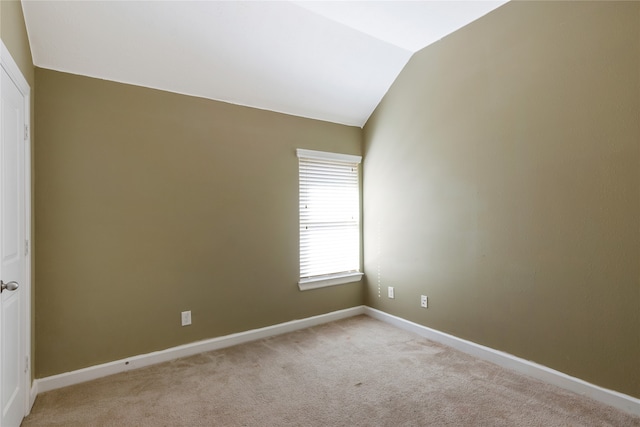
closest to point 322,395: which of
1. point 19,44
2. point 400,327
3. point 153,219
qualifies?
point 400,327

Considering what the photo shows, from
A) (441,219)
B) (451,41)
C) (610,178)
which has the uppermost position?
(451,41)

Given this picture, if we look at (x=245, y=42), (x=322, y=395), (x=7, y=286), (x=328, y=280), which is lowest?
(x=322, y=395)

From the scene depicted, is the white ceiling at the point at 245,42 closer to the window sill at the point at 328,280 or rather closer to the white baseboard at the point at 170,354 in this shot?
the window sill at the point at 328,280

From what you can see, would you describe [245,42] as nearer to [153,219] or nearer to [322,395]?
[153,219]

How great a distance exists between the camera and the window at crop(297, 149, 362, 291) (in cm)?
357

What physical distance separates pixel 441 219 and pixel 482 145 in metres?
0.73

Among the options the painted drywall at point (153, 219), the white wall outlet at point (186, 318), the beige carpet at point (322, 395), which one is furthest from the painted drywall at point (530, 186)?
the white wall outlet at point (186, 318)

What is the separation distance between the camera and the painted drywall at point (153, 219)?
7.89 feet

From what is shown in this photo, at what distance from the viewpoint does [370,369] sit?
261 centimetres

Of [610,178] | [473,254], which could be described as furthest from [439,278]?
[610,178]

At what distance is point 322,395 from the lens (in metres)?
2.25

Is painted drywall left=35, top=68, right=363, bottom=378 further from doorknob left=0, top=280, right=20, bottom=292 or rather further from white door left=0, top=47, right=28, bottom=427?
doorknob left=0, top=280, right=20, bottom=292

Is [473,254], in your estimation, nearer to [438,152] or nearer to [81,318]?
[438,152]

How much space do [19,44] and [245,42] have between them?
1.43 m
